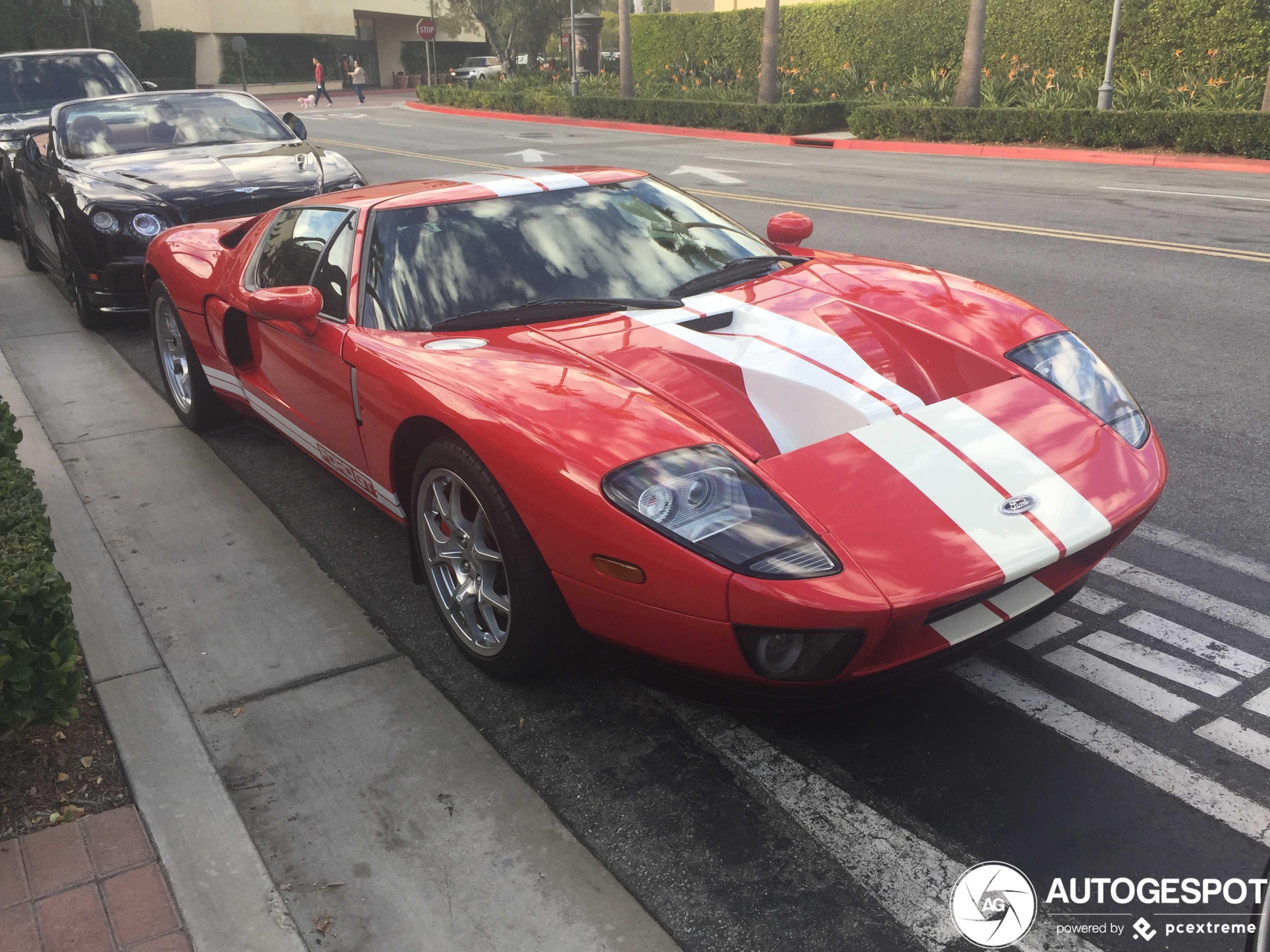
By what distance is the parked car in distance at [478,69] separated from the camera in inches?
1831

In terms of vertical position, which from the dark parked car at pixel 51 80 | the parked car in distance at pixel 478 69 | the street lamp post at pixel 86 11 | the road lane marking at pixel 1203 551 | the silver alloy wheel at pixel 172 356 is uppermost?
the street lamp post at pixel 86 11

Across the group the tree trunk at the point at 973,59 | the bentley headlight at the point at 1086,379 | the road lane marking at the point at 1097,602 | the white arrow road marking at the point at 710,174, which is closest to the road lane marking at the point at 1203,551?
the road lane marking at the point at 1097,602

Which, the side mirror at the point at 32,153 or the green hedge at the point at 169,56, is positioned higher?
the green hedge at the point at 169,56

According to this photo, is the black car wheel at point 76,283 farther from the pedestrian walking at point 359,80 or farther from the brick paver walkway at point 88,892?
the pedestrian walking at point 359,80

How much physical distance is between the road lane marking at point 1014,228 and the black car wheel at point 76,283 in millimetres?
7597

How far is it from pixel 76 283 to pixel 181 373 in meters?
2.42

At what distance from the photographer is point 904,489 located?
2.60 meters

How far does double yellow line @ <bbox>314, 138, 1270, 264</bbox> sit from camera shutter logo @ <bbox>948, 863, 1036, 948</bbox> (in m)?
5.55

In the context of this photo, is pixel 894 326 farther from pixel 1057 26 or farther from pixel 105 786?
pixel 1057 26

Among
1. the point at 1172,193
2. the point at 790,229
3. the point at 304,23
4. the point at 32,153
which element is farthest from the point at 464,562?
the point at 304,23

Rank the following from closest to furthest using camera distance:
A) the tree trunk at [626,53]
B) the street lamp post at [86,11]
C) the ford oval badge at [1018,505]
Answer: the ford oval badge at [1018,505] < the tree trunk at [626,53] < the street lamp post at [86,11]

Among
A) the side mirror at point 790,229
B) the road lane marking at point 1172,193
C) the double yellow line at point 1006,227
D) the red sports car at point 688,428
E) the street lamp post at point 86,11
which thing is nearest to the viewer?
the red sports car at point 688,428

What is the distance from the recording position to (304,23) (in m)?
50.4

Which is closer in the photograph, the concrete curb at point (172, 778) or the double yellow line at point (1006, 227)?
the concrete curb at point (172, 778)
